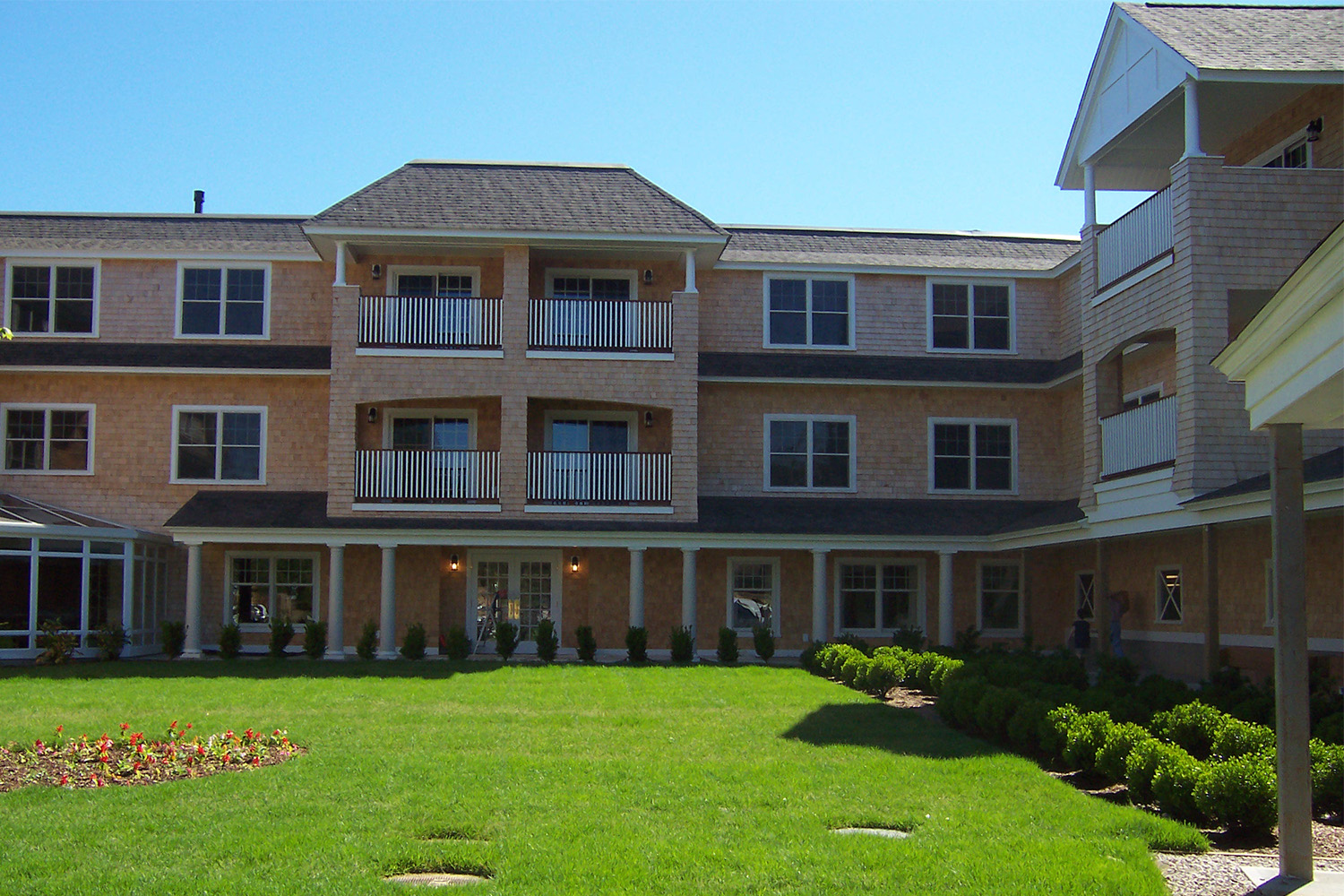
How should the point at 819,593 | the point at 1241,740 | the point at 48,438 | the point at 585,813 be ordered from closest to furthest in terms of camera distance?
the point at 585,813, the point at 1241,740, the point at 819,593, the point at 48,438

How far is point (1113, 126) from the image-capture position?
19.4 meters

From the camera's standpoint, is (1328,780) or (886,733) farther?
(886,733)

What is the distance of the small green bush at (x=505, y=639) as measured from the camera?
73.1ft

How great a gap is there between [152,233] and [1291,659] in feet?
78.3

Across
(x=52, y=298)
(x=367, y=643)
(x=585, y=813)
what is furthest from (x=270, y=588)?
(x=585, y=813)

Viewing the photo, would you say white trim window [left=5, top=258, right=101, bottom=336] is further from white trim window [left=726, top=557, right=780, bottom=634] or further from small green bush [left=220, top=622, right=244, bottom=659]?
white trim window [left=726, top=557, right=780, bottom=634]

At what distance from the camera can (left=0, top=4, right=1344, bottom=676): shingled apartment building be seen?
22.8 meters

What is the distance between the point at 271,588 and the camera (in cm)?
2450

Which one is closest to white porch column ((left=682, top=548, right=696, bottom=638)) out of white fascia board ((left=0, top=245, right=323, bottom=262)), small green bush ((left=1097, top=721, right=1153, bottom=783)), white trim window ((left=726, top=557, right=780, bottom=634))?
white trim window ((left=726, top=557, right=780, bottom=634))

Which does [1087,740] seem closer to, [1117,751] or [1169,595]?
[1117,751]

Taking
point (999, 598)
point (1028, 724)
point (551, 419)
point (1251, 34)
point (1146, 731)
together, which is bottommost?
point (1028, 724)

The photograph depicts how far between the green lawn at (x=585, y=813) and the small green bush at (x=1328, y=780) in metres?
1.40

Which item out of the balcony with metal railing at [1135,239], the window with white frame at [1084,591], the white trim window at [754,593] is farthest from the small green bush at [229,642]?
the balcony with metal railing at [1135,239]

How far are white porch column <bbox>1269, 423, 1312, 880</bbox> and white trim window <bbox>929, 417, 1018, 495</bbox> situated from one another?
17.9m
